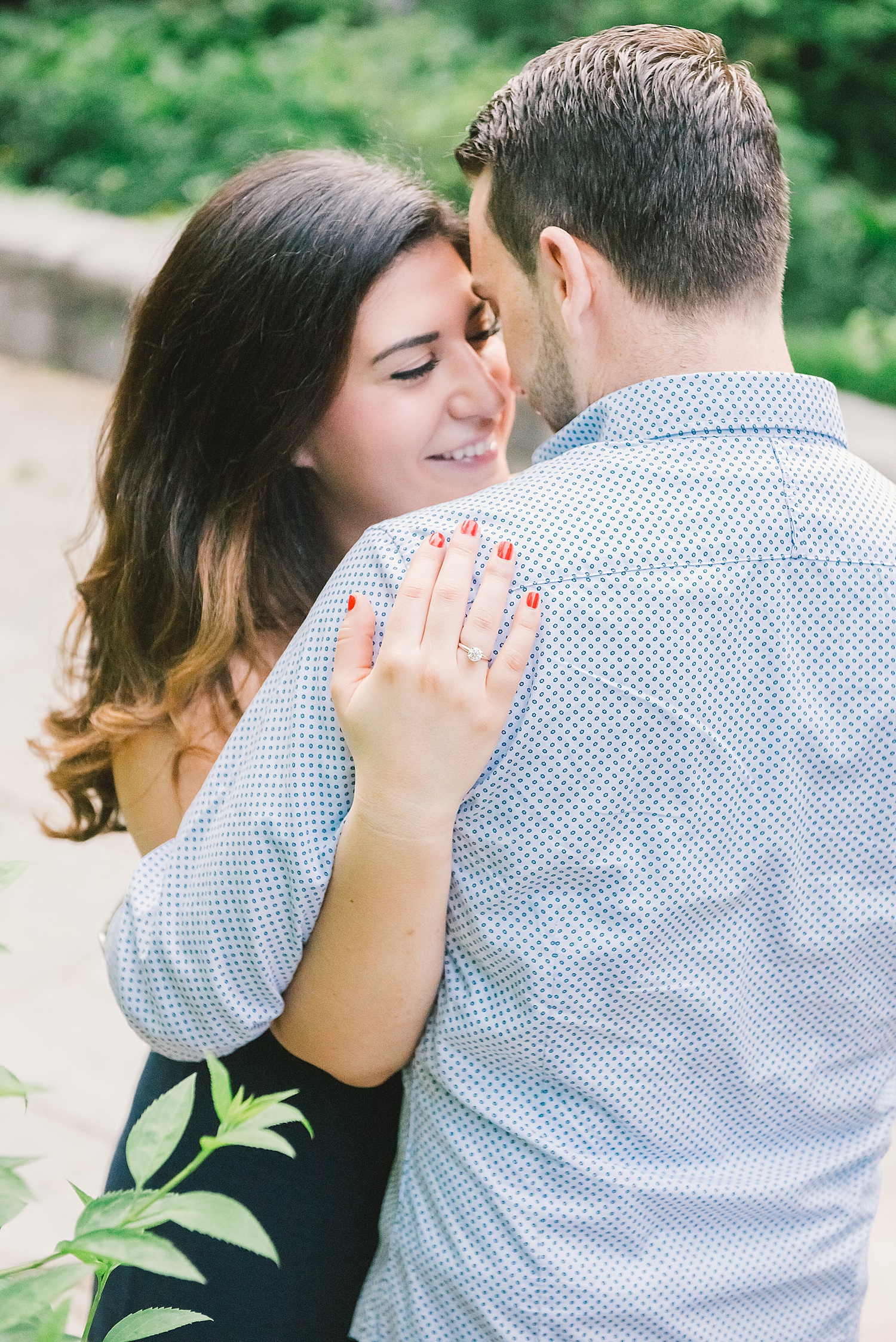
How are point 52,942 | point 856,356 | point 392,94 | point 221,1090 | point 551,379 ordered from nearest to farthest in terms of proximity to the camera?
point 221,1090 → point 551,379 → point 52,942 → point 856,356 → point 392,94

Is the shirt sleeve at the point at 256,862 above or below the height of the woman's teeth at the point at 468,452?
below

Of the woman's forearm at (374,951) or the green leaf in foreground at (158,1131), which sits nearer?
the green leaf in foreground at (158,1131)

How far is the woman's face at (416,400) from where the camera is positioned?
196 cm

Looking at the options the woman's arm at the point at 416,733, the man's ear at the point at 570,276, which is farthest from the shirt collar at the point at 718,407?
the woman's arm at the point at 416,733

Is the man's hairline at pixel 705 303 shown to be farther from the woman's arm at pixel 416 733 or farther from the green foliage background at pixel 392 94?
the green foliage background at pixel 392 94

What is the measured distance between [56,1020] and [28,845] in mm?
735

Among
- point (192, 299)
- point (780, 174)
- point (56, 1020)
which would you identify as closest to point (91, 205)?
point (56, 1020)

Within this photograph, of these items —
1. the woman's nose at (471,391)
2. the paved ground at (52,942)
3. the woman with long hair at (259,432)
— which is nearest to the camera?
the woman with long hair at (259,432)

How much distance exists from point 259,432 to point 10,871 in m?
1.27

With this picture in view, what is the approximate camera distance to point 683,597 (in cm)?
120

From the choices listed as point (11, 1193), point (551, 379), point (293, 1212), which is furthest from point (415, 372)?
point (11, 1193)

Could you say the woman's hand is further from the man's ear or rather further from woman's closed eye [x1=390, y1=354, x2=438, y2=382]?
woman's closed eye [x1=390, y1=354, x2=438, y2=382]

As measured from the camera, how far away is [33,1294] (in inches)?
28.7

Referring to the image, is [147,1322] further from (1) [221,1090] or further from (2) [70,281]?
(2) [70,281]
